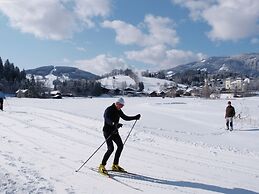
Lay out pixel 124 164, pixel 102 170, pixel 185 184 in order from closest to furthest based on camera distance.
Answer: pixel 185 184 < pixel 102 170 < pixel 124 164

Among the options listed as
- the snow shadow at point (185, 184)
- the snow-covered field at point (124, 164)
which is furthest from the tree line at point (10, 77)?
the snow shadow at point (185, 184)

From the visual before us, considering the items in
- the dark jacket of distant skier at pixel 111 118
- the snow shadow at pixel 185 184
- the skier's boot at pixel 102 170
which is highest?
the dark jacket of distant skier at pixel 111 118

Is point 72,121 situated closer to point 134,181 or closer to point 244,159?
point 244,159

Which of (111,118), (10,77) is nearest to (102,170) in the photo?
(111,118)

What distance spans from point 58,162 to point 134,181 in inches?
109

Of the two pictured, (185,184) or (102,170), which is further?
(102,170)

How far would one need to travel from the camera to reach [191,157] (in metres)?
12.7

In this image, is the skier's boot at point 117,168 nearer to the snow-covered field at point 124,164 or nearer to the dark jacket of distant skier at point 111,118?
the snow-covered field at point 124,164

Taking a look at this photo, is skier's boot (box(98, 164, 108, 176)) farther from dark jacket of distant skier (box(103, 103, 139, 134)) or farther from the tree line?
the tree line

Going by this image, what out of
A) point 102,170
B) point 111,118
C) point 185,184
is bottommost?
point 185,184

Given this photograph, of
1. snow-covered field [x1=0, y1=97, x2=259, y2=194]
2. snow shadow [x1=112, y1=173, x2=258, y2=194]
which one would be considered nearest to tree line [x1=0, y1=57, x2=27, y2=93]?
snow-covered field [x1=0, y1=97, x2=259, y2=194]

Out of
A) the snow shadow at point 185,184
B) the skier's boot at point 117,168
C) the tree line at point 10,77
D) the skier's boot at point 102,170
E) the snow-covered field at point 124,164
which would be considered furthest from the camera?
the tree line at point 10,77

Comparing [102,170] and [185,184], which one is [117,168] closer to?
[102,170]

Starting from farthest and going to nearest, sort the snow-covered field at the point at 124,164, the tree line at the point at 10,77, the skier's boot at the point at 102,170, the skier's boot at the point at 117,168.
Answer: the tree line at the point at 10,77
the skier's boot at the point at 117,168
the skier's boot at the point at 102,170
the snow-covered field at the point at 124,164
